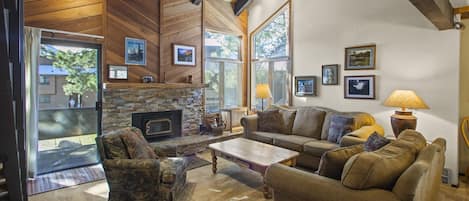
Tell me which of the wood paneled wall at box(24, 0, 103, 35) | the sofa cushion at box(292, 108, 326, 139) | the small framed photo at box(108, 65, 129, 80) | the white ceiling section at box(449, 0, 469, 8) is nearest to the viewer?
the white ceiling section at box(449, 0, 469, 8)

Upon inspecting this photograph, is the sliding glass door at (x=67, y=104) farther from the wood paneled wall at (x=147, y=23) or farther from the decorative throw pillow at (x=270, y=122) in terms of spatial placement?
the decorative throw pillow at (x=270, y=122)

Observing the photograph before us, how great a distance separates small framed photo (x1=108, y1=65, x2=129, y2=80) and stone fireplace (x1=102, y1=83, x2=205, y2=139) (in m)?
0.23

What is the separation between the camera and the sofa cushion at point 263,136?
511 centimetres

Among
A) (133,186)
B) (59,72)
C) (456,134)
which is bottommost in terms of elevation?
(133,186)

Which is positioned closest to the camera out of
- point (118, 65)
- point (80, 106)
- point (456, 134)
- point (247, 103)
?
point (456, 134)

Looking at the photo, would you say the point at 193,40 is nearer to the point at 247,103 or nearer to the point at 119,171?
the point at 247,103

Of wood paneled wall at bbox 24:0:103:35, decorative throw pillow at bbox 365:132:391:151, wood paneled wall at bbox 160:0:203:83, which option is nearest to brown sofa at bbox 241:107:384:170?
decorative throw pillow at bbox 365:132:391:151

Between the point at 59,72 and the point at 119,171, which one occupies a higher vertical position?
the point at 59,72

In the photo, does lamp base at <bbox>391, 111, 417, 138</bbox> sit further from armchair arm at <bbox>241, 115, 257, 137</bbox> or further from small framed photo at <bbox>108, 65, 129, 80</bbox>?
small framed photo at <bbox>108, 65, 129, 80</bbox>

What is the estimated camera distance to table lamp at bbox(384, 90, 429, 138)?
155 inches

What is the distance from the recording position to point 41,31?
4129 mm

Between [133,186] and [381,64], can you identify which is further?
[381,64]

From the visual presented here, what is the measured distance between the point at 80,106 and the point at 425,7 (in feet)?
16.5

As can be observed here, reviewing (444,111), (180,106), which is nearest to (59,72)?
(180,106)
